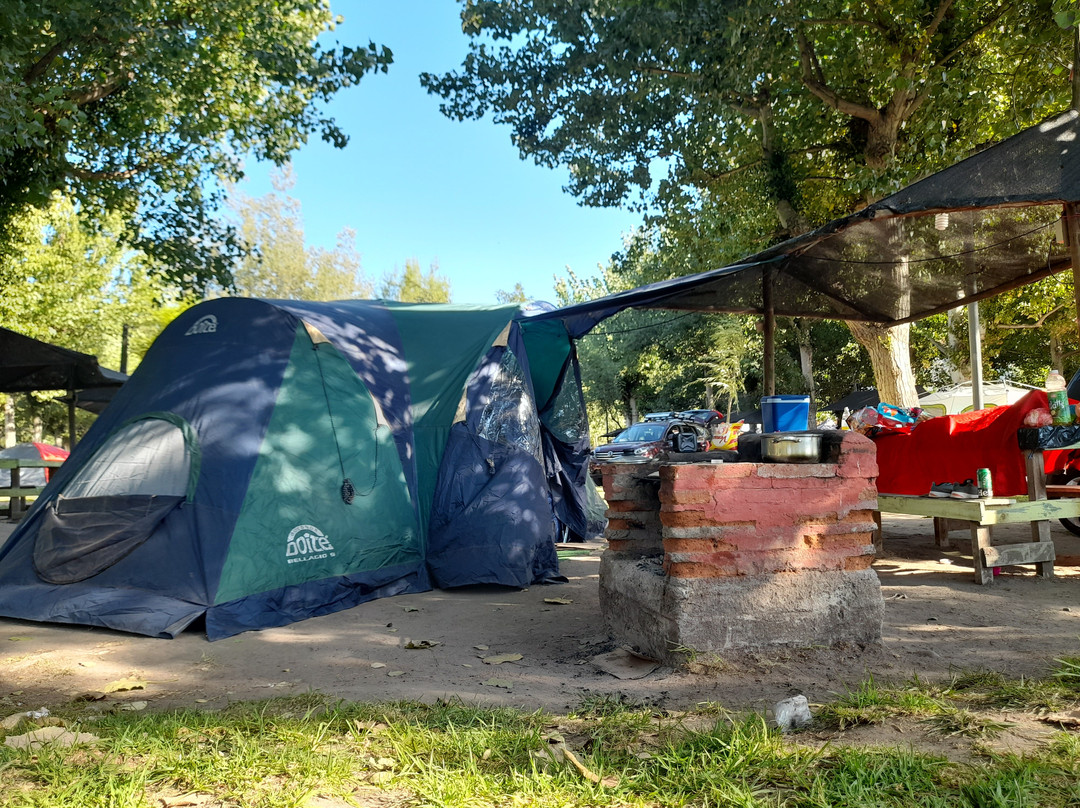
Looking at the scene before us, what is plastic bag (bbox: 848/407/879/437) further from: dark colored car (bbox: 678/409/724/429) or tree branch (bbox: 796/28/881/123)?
dark colored car (bbox: 678/409/724/429)

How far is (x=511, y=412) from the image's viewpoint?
7664 mm

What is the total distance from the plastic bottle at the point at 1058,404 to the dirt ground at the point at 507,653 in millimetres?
1237

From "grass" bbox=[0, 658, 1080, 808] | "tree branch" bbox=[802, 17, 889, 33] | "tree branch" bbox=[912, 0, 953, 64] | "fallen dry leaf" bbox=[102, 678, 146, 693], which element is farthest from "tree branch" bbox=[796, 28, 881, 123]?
"fallen dry leaf" bbox=[102, 678, 146, 693]

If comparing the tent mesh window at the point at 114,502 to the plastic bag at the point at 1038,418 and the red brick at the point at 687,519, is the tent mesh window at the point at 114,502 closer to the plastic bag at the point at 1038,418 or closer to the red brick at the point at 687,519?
the red brick at the point at 687,519

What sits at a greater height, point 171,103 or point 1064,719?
point 171,103

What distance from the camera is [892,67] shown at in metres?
10.5

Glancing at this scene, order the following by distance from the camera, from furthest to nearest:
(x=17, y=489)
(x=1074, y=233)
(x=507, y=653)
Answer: (x=17, y=489) < (x=1074, y=233) < (x=507, y=653)

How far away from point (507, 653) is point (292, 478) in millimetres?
2396

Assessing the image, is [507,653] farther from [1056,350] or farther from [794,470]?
[1056,350]

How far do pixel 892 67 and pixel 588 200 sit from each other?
5.28 metres

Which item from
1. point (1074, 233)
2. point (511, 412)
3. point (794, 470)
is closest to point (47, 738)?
point (794, 470)

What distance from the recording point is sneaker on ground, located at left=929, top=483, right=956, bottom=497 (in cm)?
686

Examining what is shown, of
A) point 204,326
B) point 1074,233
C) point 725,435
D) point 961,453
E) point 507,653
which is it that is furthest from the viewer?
point 725,435

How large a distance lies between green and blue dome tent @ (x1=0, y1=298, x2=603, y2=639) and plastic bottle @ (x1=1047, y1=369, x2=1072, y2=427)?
4187 millimetres
